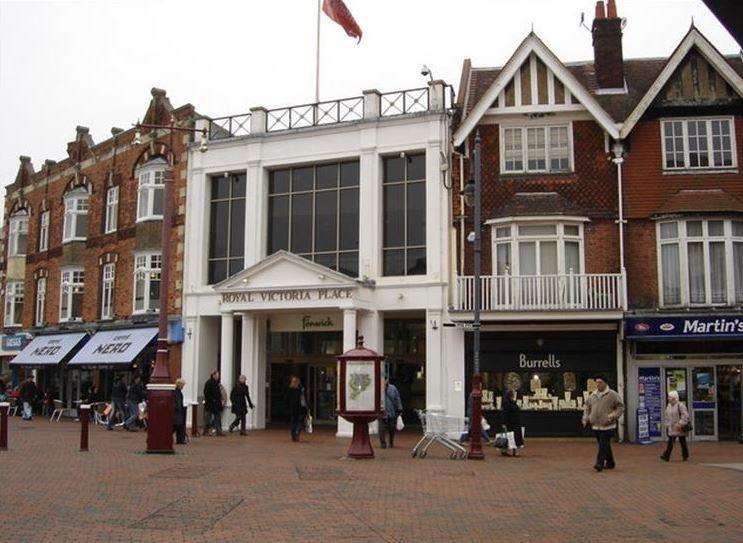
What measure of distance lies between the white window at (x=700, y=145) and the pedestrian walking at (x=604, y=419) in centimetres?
1000

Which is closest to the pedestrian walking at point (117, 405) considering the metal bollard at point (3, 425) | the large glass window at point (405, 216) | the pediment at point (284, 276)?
the pediment at point (284, 276)

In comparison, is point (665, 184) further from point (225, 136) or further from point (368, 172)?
point (225, 136)

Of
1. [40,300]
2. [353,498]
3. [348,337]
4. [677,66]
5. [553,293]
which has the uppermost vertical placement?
[677,66]

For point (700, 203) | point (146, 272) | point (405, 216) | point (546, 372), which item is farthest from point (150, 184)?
point (700, 203)

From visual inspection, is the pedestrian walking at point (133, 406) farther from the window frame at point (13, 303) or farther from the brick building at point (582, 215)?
the window frame at point (13, 303)

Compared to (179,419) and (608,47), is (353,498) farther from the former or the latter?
(608,47)

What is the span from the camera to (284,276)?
2481cm

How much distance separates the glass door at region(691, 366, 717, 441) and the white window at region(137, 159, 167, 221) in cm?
1828

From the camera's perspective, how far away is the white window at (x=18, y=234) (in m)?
39.0

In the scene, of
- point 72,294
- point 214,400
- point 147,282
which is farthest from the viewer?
point 72,294

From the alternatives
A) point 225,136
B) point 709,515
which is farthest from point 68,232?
point 709,515

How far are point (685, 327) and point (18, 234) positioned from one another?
98.9 feet

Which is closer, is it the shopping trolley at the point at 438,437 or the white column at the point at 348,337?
the shopping trolley at the point at 438,437

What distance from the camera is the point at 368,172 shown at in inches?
993
